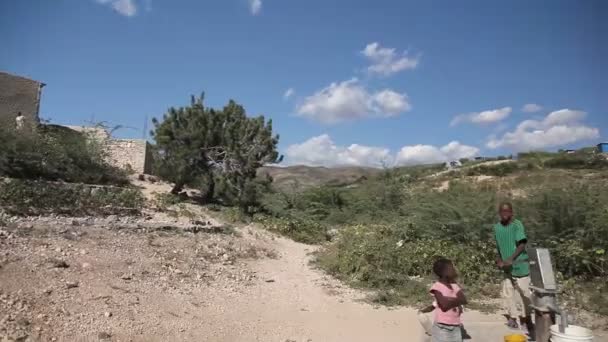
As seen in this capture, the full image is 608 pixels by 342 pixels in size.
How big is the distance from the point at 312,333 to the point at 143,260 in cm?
318

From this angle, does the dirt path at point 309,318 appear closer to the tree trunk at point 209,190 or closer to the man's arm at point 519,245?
the man's arm at point 519,245

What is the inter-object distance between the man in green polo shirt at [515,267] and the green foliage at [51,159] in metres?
10.5

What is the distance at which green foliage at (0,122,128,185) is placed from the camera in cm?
1040

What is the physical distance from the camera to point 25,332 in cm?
397

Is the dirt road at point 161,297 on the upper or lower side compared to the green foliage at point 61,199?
lower

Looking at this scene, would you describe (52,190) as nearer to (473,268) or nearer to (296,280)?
(296,280)

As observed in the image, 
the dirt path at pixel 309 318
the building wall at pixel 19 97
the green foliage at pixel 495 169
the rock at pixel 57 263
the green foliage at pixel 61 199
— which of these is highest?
the building wall at pixel 19 97

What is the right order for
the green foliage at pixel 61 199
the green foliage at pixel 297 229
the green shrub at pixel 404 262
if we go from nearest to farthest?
the green shrub at pixel 404 262 < the green foliage at pixel 61 199 < the green foliage at pixel 297 229

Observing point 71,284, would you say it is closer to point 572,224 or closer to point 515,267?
point 515,267

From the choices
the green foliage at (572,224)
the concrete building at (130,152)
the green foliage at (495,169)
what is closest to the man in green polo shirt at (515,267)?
the green foliage at (572,224)

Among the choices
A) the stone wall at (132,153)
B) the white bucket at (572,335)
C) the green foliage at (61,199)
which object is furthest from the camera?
the stone wall at (132,153)

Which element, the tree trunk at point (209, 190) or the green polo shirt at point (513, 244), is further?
the tree trunk at point (209, 190)

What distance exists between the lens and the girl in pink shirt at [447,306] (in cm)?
322

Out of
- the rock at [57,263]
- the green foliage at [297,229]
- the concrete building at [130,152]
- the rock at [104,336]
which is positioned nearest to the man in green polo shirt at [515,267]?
the rock at [104,336]
